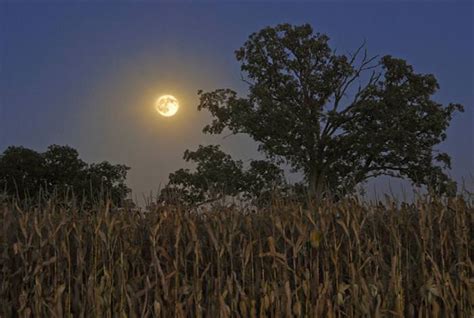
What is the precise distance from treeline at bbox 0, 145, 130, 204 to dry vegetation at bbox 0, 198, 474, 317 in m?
30.7

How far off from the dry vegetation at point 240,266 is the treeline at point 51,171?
3073cm

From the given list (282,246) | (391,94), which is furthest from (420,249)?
(391,94)

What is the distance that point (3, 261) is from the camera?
7855 millimetres

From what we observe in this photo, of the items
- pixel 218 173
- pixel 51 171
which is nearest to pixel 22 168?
pixel 51 171

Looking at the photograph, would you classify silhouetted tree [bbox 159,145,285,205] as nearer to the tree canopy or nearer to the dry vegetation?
the tree canopy

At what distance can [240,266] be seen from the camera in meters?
7.71

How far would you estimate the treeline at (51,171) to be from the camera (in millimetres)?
39375

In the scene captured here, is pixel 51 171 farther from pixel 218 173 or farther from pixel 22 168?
pixel 218 173

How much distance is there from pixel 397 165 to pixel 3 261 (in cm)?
3509

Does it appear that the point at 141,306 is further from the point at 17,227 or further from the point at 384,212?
the point at 384,212

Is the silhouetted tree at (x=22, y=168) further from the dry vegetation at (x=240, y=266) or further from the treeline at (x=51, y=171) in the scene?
the dry vegetation at (x=240, y=266)

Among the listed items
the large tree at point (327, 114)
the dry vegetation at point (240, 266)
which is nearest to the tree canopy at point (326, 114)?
the large tree at point (327, 114)

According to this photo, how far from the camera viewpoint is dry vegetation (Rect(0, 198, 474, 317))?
272 inches

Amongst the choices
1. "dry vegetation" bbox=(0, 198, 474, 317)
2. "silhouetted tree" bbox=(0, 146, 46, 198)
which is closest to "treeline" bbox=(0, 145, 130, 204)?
"silhouetted tree" bbox=(0, 146, 46, 198)
